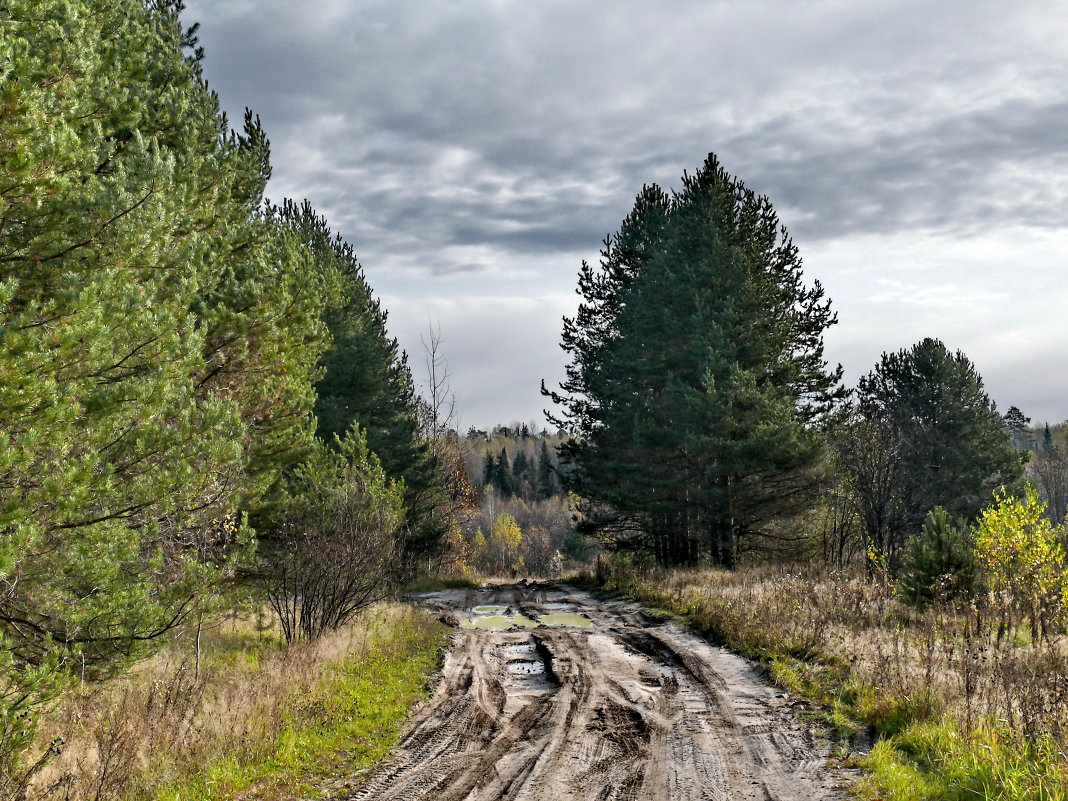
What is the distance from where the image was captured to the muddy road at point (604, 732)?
6.58 metres

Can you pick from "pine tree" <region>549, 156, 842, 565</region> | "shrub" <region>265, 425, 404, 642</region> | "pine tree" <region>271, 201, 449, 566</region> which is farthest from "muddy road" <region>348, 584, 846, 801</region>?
"pine tree" <region>271, 201, 449, 566</region>

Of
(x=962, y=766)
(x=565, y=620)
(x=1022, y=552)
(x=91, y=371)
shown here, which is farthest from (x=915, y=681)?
(x=565, y=620)

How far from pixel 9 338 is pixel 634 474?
73.2 feet

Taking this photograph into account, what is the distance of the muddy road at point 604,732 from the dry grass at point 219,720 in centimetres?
86

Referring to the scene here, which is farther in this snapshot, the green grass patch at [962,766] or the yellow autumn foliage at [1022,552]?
the yellow autumn foliage at [1022,552]

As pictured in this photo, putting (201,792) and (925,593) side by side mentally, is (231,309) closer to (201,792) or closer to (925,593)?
(201,792)

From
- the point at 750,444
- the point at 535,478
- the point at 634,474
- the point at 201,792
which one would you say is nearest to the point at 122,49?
the point at 201,792

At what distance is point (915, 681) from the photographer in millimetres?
8461

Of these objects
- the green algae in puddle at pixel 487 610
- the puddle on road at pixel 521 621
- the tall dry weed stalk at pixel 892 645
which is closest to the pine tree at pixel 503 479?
the green algae in puddle at pixel 487 610

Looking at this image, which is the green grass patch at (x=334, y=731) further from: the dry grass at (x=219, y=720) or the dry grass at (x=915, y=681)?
the dry grass at (x=915, y=681)

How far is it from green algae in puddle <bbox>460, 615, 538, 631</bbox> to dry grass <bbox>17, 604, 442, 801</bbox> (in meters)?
5.58

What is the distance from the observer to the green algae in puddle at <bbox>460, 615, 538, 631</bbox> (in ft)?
57.7

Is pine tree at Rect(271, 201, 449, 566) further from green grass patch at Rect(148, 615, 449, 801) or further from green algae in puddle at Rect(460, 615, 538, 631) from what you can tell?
green grass patch at Rect(148, 615, 449, 801)

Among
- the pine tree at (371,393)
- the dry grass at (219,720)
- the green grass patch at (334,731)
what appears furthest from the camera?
the pine tree at (371,393)
